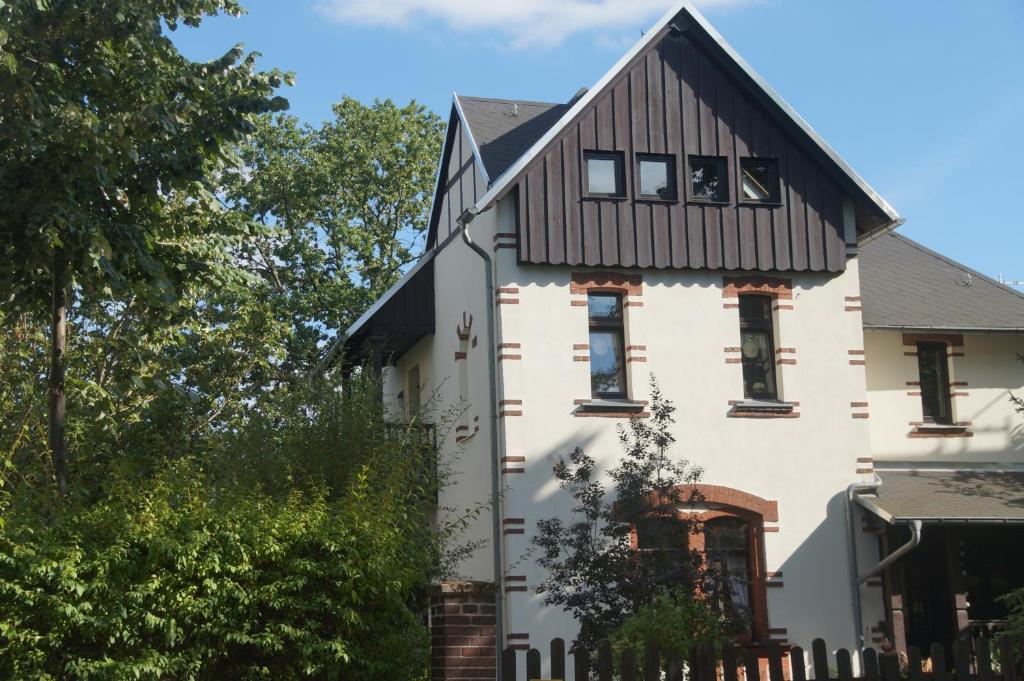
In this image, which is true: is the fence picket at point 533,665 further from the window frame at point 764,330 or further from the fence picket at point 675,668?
the window frame at point 764,330

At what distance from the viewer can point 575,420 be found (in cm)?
1953

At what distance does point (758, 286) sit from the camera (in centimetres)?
2081

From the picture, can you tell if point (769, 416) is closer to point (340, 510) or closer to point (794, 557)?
point (794, 557)

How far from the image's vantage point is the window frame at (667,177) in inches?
808

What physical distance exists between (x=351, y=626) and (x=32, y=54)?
7133 millimetres

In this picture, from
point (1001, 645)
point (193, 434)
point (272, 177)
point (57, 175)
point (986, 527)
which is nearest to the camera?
point (1001, 645)

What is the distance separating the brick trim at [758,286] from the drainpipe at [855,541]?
10.0 feet

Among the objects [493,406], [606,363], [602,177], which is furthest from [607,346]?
[602,177]

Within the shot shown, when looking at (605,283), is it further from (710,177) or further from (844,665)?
(844,665)

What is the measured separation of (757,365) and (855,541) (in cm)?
302

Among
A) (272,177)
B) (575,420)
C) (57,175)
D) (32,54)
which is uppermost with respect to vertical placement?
(272,177)

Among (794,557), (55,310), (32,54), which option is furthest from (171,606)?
(794,557)

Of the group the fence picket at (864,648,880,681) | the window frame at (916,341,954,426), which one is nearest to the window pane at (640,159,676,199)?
the window frame at (916,341,954,426)

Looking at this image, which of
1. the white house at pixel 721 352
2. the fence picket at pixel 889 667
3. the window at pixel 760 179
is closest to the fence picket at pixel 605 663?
the fence picket at pixel 889 667
